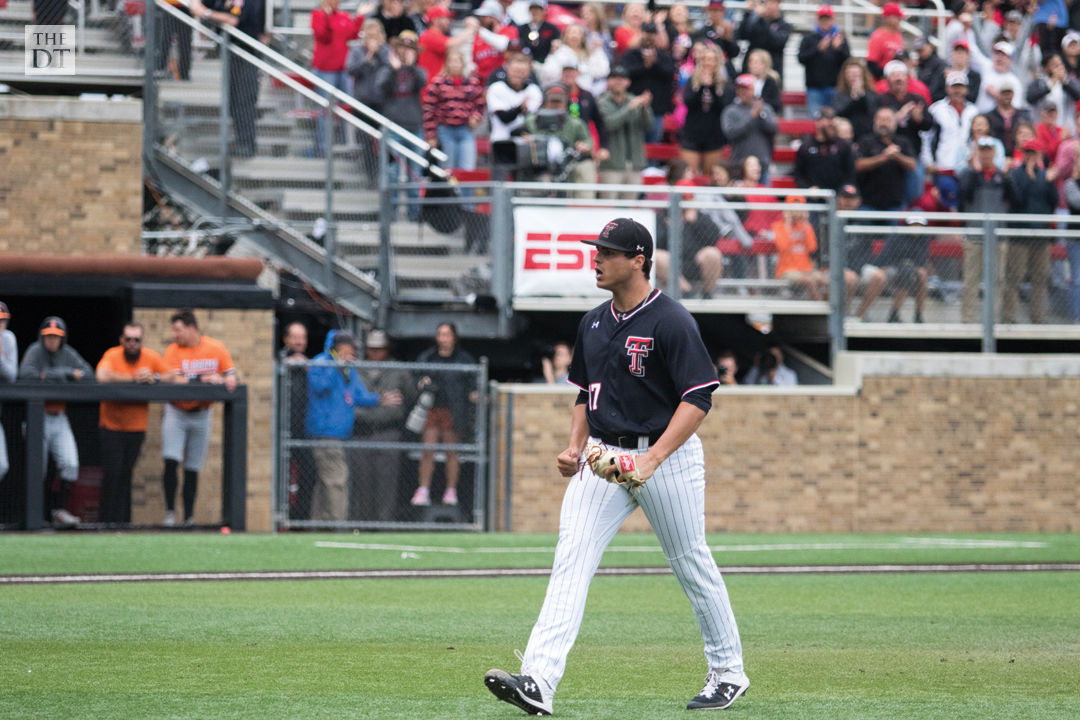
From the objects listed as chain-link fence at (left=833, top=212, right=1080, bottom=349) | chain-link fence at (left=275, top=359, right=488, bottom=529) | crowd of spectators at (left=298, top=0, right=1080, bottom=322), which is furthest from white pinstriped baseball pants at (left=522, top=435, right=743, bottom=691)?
chain-link fence at (left=833, top=212, right=1080, bottom=349)

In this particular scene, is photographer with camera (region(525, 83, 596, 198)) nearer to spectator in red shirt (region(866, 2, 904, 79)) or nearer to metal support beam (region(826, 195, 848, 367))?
metal support beam (region(826, 195, 848, 367))

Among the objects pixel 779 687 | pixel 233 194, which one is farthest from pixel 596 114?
pixel 779 687

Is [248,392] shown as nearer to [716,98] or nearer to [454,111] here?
[454,111]

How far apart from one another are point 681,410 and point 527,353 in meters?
13.4

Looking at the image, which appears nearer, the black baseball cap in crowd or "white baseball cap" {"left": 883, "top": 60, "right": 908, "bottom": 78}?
the black baseball cap in crowd

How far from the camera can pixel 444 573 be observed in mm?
12875

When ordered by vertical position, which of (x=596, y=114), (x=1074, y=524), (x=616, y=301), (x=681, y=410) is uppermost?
(x=596, y=114)

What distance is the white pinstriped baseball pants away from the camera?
6543 mm

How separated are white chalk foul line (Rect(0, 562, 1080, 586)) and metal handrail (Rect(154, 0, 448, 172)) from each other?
20.7ft

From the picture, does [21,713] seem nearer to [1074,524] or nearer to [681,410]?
[681,410]

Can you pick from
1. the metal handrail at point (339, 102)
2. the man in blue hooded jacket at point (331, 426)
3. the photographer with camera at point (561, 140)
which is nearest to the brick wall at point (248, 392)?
the man in blue hooded jacket at point (331, 426)

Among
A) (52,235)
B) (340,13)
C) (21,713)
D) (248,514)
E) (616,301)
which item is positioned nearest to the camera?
(21,713)

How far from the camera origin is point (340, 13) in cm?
1944

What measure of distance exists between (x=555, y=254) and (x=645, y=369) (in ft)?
36.7
